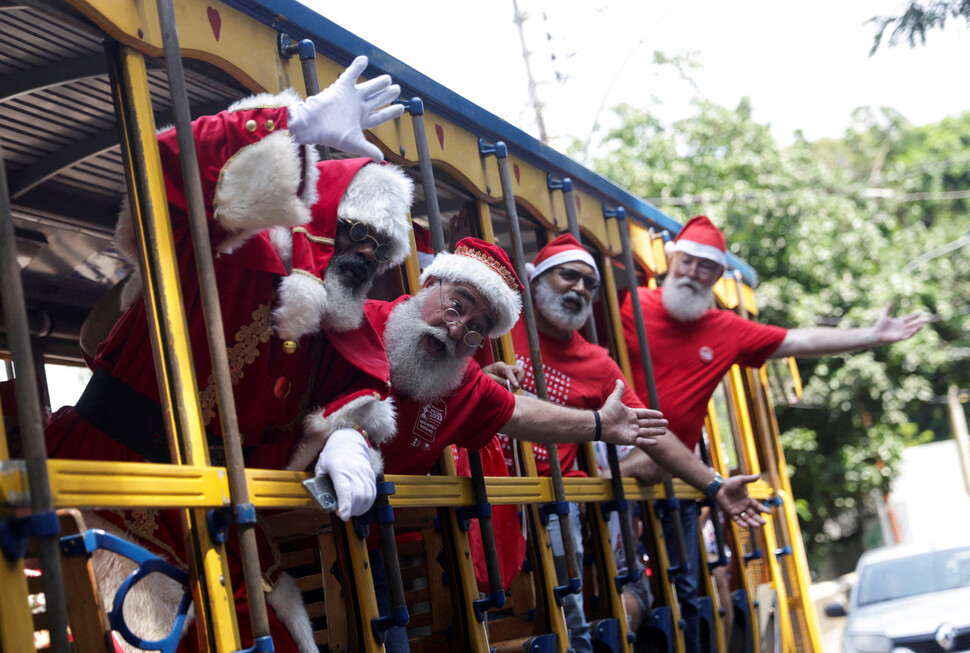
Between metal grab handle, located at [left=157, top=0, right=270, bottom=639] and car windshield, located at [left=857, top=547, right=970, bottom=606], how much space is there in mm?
7047

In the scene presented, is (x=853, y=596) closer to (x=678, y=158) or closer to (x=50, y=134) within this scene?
(x=50, y=134)

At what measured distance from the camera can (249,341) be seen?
8.70ft

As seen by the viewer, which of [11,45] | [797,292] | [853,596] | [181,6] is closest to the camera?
[181,6]

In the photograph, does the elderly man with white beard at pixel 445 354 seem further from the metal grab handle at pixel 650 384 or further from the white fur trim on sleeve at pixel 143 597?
the metal grab handle at pixel 650 384

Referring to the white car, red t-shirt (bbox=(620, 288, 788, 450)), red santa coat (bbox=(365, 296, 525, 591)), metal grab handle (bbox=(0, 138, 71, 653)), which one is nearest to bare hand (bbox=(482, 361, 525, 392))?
red santa coat (bbox=(365, 296, 525, 591))

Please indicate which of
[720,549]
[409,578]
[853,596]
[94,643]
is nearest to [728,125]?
[853,596]

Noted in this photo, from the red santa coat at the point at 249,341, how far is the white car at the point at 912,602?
595cm

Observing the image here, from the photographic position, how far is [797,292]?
48.2 feet

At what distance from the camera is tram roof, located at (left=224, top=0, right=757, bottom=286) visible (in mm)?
2949

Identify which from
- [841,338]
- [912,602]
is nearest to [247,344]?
[841,338]

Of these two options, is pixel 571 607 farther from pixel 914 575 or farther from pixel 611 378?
pixel 914 575

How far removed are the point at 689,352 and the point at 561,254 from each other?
1175mm

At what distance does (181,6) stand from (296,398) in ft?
3.29

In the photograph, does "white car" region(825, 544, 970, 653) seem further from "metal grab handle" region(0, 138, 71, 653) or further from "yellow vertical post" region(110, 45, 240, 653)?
"metal grab handle" region(0, 138, 71, 653)
